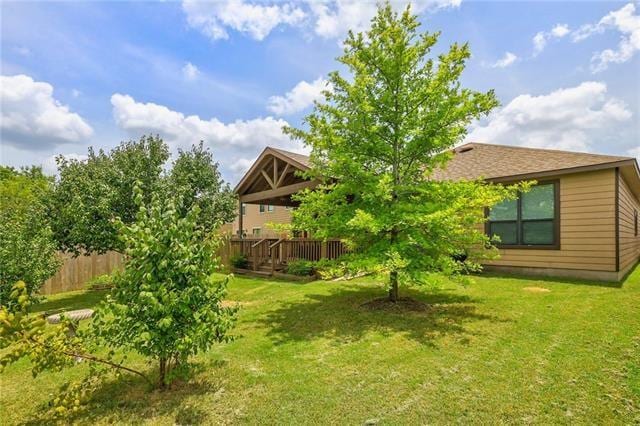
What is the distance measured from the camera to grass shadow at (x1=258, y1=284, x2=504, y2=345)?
528 cm

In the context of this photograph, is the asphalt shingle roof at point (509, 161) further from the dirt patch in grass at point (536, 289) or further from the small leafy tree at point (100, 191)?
the small leafy tree at point (100, 191)

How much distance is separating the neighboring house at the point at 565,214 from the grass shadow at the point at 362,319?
13.7 ft

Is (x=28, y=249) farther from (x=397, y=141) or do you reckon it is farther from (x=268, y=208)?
(x=268, y=208)

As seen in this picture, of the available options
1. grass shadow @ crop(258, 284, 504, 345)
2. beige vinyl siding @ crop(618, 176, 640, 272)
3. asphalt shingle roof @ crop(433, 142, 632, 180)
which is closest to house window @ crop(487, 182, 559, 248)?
asphalt shingle roof @ crop(433, 142, 632, 180)

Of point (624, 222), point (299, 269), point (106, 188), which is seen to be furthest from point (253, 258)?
point (624, 222)

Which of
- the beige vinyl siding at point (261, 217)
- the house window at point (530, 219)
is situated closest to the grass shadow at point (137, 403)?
the house window at point (530, 219)

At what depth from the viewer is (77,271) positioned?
11.5 meters

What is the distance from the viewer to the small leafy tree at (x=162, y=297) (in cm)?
309

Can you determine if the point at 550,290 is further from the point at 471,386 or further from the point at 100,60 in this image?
the point at 100,60

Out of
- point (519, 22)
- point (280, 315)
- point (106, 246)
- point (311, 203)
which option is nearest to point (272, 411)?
point (280, 315)

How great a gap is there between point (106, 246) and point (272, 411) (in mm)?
7708

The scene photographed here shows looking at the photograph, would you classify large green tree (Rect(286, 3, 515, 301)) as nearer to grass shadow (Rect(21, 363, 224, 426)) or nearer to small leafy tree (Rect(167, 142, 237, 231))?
grass shadow (Rect(21, 363, 224, 426))

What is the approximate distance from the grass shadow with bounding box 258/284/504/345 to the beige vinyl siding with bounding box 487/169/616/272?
4390 mm

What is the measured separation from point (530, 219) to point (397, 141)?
6.40 metres
